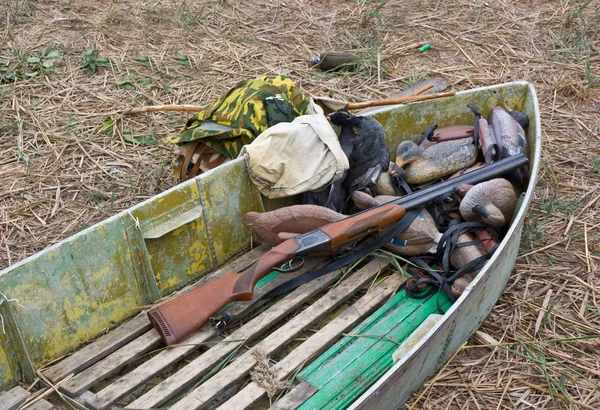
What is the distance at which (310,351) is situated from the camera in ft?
11.0

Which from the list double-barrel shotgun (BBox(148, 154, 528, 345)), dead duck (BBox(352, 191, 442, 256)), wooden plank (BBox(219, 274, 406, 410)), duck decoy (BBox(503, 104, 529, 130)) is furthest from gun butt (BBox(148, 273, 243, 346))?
duck decoy (BBox(503, 104, 529, 130))

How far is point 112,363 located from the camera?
10.6 ft

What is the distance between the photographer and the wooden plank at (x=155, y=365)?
120 inches

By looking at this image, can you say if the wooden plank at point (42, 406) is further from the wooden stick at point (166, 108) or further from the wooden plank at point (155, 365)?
the wooden stick at point (166, 108)

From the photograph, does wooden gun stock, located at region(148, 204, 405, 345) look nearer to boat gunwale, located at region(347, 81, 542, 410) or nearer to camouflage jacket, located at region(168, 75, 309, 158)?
boat gunwale, located at region(347, 81, 542, 410)

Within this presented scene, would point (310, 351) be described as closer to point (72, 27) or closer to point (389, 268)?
point (389, 268)

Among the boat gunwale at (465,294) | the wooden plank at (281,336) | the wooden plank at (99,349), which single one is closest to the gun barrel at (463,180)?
the boat gunwale at (465,294)

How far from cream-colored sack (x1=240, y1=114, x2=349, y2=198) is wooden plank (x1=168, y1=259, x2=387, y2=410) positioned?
0.57m

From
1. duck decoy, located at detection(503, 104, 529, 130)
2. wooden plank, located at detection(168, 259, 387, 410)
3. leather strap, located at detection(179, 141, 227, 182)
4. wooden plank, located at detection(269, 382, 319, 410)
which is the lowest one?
wooden plank, located at detection(269, 382, 319, 410)

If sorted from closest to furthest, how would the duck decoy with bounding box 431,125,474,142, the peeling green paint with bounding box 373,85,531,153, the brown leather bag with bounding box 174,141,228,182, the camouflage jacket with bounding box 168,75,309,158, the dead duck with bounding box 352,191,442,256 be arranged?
the dead duck with bounding box 352,191,442,256 → the camouflage jacket with bounding box 168,75,309,158 → the brown leather bag with bounding box 174,141,228,182 → the duck decoy with bounding box 431,125,474,142 → the peeling green paint with bounding box 373,85,531,153

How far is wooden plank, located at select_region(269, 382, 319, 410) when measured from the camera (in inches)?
119

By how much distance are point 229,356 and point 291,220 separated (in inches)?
33.8

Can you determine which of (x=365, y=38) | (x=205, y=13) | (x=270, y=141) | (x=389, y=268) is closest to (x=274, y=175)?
(x=270, y=141)

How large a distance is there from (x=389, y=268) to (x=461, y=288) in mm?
497
